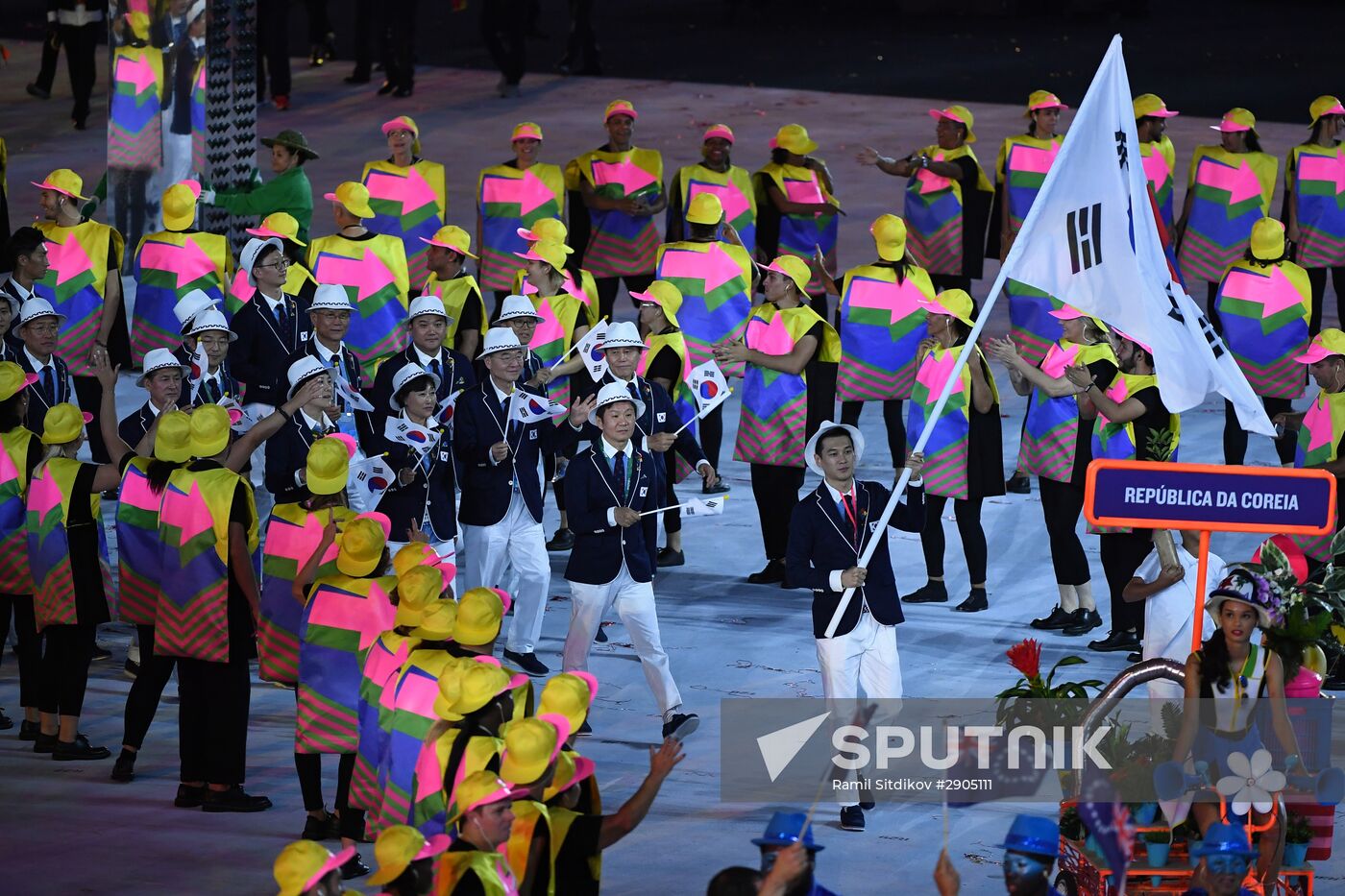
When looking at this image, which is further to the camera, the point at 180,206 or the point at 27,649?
the point at 180,206

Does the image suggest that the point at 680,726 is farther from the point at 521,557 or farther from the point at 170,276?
the point at 170,276

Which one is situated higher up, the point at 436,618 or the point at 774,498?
the point at 436,618

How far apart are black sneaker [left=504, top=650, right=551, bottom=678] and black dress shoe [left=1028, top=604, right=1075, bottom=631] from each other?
9.76 feet

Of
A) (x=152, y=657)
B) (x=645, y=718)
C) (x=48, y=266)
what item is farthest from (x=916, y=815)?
(x=48, y=266)

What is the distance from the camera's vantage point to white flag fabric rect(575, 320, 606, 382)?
506 inches

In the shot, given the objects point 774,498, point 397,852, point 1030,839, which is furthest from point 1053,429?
point 397,852

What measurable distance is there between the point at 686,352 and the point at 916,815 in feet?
15.4

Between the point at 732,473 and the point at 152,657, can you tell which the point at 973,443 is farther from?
the point at 152,657

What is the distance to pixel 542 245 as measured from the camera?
14148 millimetres

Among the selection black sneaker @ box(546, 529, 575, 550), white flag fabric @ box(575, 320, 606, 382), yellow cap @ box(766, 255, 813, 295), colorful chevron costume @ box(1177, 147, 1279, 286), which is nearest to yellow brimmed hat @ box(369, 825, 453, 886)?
white flag fabric @ box(575, 320, 606, 382)

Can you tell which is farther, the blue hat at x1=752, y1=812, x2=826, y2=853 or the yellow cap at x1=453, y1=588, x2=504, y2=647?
the yellow cap at x1=453, y1=588, x2=504, y2=647

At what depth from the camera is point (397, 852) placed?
673 centimetres

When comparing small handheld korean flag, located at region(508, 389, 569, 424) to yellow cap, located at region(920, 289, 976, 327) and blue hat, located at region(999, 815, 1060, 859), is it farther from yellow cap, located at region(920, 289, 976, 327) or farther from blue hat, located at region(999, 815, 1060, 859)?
blue hat, located at region(999, 815, 1060, 859)

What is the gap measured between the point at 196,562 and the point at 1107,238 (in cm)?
443
